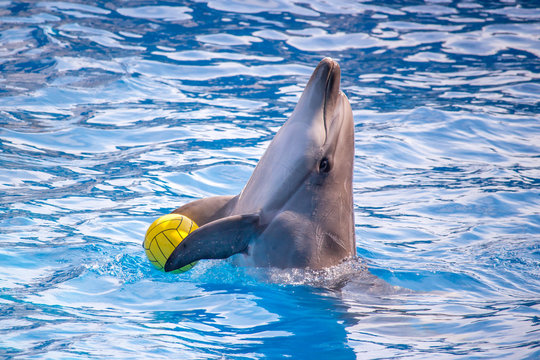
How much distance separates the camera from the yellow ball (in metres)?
5.71

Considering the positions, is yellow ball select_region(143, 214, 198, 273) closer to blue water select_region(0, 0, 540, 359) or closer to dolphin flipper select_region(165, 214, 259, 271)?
blue water select_region(0, 0, 540, 359)

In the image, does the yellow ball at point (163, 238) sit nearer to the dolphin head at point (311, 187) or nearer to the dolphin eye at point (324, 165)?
the dolphin head at point (311, 187)

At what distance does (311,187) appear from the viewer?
5.78 meters

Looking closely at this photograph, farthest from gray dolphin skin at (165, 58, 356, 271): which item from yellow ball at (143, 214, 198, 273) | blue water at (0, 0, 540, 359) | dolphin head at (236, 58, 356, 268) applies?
yellow ball at (143, 214, 198, 273)

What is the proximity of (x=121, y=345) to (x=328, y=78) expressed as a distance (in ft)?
9.26

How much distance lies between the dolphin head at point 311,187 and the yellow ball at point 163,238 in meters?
0.61

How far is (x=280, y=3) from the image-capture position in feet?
57.5

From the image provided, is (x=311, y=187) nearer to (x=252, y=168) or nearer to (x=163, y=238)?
(x=163, y=238)

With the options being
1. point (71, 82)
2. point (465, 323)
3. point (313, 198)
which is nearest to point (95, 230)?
point (313, 198)

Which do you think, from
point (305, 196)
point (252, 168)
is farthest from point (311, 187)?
point (252, 168)

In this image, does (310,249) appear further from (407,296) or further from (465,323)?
Result: (465,323)

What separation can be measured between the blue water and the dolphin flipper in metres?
0.41

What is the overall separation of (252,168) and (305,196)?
141 inches

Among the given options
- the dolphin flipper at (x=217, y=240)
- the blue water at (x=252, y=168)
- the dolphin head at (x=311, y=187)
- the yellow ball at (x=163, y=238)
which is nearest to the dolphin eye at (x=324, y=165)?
the dolphin head at (x=311, y=187)
